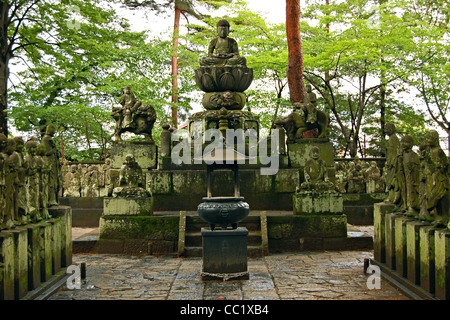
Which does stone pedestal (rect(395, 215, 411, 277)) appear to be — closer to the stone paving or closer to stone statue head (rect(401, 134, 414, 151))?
the stone paving

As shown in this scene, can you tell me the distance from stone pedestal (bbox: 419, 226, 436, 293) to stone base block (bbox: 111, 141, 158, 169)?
290 inches

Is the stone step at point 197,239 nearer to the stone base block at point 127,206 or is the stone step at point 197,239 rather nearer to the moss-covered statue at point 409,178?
the stone base block at point 127,206

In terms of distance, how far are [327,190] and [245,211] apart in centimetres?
313

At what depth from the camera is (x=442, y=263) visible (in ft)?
15.1

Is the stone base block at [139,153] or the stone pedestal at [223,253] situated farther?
the stone base block at [139,153]

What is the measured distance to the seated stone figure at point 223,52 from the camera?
1221 cm

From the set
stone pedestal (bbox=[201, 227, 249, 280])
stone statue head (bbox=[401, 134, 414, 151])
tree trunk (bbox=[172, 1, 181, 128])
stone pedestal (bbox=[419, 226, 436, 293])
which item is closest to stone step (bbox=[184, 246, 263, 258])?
stone pedestal (bbox=[201, 227, 249, 280])

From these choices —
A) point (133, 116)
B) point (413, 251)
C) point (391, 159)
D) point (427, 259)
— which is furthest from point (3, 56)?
point (427, 259)

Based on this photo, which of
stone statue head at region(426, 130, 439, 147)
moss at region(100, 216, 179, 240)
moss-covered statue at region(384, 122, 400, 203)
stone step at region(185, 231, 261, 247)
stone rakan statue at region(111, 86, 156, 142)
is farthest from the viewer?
stone rakan statue at region(111, 86, 156, 142)

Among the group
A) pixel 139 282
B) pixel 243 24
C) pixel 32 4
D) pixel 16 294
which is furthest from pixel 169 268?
pixel 243 24

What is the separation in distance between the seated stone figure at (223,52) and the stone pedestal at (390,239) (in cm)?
690

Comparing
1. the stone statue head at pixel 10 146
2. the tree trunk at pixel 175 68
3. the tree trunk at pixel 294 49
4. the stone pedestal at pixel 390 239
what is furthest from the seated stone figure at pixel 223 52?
the tree trunk at pixel 175 68

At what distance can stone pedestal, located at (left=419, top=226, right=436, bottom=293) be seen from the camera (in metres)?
4.95

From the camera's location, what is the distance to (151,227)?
29.3 ft
